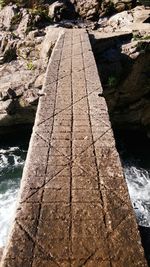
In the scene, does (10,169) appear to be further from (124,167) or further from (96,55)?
(96,55)

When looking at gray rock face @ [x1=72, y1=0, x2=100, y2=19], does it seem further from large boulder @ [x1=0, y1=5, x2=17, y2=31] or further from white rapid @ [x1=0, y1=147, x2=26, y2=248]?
white rapid @ [x1=0, y1=147, x2=26, y2=248]

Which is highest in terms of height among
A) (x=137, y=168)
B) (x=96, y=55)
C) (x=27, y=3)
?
(x=27, y=3)

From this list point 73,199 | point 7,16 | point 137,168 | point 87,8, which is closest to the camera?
point 73,199

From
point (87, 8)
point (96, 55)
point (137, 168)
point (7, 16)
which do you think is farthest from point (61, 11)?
point (137, 168)

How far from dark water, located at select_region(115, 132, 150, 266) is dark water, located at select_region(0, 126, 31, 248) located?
3917 mm

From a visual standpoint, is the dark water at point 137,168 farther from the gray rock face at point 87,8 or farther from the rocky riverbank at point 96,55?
the gray rock face at point 87,8

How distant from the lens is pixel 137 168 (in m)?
12.4

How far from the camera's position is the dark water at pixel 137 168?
10.4 m

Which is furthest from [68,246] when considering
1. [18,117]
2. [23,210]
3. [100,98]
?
[18,117]

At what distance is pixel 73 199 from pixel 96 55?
9.46 meters

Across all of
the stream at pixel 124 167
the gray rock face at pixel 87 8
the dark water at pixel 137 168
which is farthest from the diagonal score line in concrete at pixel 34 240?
the gray rock face at pixel 87 8

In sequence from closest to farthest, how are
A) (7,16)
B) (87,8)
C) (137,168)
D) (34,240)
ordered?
1. (34,240)
2. (137,168)
3. (7,16)
4. (87,8)

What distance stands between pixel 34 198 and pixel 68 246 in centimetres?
97

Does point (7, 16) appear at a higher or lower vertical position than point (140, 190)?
higher
